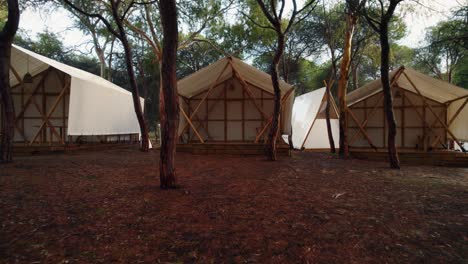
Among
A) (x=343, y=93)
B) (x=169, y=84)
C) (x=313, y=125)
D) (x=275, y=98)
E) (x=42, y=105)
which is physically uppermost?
(x=343, y=93)

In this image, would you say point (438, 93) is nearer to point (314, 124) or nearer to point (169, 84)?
point (314, 124)

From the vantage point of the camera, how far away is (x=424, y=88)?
10.1 m

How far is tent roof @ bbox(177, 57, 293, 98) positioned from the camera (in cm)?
955

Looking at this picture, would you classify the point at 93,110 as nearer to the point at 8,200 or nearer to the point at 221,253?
the point at 8,200

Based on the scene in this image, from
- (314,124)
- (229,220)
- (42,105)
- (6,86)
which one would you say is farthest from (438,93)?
(42,105)

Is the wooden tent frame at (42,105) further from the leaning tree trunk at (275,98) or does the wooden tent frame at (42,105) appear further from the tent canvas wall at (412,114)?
the tent canvas wall at (412,114)

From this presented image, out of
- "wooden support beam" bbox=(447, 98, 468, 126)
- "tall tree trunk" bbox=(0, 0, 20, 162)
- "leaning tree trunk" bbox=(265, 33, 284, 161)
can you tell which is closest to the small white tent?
"wooden support beam" bbox=(447, 98, 468, 126)

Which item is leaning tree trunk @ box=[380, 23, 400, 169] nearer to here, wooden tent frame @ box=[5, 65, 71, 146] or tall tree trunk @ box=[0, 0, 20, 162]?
tall tree trunk @ box=[0, 0, 20, 162]

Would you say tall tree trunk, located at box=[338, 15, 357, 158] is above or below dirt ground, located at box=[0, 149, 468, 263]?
above

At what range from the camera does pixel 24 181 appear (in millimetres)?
4598

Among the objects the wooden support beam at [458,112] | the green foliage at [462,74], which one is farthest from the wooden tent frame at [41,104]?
the green foliage at [462,74]

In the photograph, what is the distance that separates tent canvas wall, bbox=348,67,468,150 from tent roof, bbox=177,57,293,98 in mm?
3685

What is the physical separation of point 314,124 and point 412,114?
161 inches

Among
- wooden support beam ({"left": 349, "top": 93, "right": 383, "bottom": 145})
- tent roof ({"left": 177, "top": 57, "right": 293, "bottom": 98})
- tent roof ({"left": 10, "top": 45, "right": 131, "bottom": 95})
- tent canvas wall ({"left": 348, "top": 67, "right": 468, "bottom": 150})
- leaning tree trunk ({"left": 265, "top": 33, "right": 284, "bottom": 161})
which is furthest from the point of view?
wooden support beam ({"left": 349, "top": 93, "right": 383, "bottom": 145})
